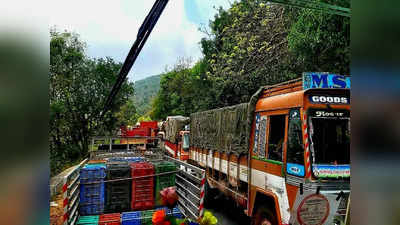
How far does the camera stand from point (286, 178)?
4.46m

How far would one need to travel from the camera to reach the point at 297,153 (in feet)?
14.4

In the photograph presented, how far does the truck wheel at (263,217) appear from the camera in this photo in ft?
15.6

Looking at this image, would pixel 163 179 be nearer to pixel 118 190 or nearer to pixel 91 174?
pixel 118 190

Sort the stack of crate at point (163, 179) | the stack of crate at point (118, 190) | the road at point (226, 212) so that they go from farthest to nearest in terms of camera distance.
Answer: the road at point (226, 212) < the stack of crate at point (163, 179) < the stack of crate at point (118, 190)

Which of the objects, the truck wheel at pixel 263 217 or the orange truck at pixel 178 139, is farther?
the orange truck at pixel 178 139

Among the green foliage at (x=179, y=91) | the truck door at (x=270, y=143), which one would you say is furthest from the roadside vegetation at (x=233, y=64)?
the green foliage at (x=179, y=91)

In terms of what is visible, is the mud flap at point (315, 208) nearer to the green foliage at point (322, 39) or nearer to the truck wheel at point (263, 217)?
the truck wheel at point (263, 217)

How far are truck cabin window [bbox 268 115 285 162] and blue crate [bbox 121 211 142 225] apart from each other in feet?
8.63

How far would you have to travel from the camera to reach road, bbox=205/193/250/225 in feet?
23.8

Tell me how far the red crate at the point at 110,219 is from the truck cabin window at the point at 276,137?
294 centimetres


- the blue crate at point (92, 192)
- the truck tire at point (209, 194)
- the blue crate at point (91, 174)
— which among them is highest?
the blue crate at point (91, 174)

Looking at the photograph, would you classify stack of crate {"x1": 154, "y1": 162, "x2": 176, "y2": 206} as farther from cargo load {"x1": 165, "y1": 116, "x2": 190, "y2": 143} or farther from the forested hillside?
cargo load {"x1": 165, "y1": 116, "x2": 190, "y2": 143}
